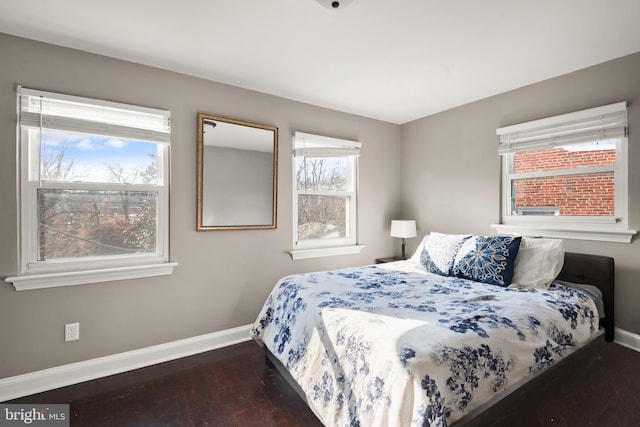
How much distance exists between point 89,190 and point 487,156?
12.1ft

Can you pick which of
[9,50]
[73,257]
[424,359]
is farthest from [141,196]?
[424,359]

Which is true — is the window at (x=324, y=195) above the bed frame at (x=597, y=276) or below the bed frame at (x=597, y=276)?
above

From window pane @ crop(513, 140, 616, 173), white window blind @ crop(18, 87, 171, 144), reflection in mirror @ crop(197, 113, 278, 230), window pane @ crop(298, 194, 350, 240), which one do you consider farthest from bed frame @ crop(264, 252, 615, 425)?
white window blind @ crop(18, 87, 171, 144)

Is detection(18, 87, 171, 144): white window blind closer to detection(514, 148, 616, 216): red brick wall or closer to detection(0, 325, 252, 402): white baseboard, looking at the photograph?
detection(0, 325, 252, 402): white baseboard

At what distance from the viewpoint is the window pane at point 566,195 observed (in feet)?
8.39

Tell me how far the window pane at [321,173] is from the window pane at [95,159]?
1.44m

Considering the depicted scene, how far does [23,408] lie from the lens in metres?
1.92

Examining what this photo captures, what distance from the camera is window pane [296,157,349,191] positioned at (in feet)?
11.1

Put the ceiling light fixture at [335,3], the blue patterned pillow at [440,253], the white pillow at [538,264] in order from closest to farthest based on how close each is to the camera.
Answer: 1. the ceiling light fixture at [335,3]
2. the white pillow at [538,264]
3. the blue patterned pillow at [440,253]

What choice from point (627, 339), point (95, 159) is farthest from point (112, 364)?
point (627, 339)

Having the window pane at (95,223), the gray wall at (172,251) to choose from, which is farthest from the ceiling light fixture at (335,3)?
the window pane at (95,223)

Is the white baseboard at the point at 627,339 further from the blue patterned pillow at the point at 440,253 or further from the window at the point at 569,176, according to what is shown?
the blue patterned pillow at the point at 440,253

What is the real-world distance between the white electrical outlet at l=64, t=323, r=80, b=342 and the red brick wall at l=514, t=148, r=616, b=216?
4.00 metres

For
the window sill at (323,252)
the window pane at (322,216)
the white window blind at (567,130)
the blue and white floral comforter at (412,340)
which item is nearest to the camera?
the blue and white floral comforter at (412,340)
